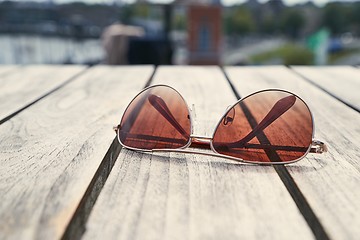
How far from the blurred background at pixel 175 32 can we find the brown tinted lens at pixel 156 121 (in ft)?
8.06

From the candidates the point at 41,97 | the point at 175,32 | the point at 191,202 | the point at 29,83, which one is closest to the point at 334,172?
the point at 191,202

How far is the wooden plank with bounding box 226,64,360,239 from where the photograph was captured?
0.28 m

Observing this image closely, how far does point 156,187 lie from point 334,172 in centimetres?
16

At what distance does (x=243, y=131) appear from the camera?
407 millimetres

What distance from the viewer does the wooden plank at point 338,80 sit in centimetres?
71

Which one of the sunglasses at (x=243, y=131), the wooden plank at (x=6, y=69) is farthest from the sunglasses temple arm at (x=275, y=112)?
the wooden plank at (x=6, y=69)

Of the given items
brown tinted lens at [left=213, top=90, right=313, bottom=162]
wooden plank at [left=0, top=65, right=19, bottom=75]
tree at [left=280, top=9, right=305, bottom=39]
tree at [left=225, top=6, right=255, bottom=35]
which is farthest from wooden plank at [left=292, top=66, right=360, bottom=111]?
tree at [left=280, top=9, right=305, bottom=39]

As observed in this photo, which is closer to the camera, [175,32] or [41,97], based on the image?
[41,97]

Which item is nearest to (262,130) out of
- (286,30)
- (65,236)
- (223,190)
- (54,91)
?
(223,190)

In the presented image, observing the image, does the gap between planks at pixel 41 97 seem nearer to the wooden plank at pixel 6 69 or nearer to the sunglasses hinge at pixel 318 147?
the wooden plank at pixel 6 69

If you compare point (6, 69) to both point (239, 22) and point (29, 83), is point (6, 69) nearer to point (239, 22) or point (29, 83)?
point (29, 83)

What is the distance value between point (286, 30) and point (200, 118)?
21.5m

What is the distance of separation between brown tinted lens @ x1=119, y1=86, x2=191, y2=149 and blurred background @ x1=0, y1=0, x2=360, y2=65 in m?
2.46

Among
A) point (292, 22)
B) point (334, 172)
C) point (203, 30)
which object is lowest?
point (292, 22)
